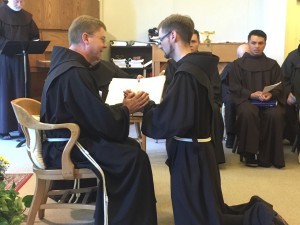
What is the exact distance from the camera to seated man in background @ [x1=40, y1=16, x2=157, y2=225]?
2.20 metres

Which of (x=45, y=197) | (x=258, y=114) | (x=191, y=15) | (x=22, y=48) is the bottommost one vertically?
(x=45, y=197)

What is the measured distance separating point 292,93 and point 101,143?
2.98 metres

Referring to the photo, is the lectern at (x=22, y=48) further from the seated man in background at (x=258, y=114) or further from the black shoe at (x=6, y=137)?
the seated man in background at (x=258, y=114)

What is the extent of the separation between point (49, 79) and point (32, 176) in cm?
160

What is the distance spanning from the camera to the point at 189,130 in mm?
2219

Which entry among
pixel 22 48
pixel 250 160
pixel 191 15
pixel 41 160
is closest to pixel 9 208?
pixel 41 160

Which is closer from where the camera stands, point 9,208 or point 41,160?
point 9,208

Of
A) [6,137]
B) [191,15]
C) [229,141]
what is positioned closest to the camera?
[229,141]

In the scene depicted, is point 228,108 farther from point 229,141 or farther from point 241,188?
point 241,188

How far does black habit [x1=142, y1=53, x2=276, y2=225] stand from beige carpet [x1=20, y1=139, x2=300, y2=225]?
1.62 ft

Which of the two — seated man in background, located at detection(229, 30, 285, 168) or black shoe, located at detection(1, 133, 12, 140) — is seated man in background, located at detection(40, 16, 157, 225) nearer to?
seated man in background, located at detection(229, 30, 285, 168)

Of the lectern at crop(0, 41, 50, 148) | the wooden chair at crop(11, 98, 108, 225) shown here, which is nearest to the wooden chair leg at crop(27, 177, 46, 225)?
the wooden chair at crop(11, 98, 108, 225)

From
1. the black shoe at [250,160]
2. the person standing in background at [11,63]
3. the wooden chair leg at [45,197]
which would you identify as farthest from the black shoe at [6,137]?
the black shoe at [250,160]

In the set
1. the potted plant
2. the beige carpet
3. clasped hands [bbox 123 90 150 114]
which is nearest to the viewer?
the potted plant
